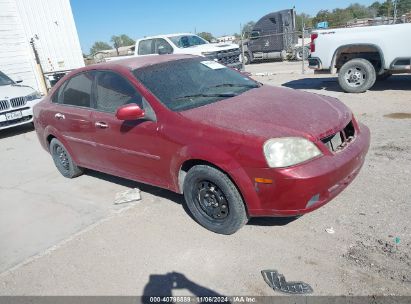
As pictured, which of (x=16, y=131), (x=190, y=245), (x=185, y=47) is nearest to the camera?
(x=190, y=245)

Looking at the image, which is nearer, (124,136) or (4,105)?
(124,136)

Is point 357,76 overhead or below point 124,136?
below

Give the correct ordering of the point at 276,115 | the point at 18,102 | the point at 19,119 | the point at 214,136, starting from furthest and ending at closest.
→ the point at 19,119 → the point at 18,102 → the point at 276,115 → the point at 214,136

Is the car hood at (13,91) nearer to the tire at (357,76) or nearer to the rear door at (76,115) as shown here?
the rear door at (76,115)

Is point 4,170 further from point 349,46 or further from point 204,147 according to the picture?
point 349,46

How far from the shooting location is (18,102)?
875 cm

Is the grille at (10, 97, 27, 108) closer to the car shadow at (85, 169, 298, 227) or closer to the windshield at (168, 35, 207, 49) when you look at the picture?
the car shadow at (85, 169, 298, 227)

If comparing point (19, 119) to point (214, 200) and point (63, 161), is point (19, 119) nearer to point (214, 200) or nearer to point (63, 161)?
point (63, 161)

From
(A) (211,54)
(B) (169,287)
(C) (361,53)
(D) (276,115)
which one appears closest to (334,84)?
(C) (361,53)

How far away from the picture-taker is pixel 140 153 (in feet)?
12.5

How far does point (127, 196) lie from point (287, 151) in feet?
7.57

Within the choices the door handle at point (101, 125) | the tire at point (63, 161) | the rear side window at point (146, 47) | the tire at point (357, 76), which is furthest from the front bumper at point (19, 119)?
the tire at point (357, 76)

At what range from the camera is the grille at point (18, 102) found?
8.64 m

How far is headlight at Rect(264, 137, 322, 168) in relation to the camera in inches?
113
